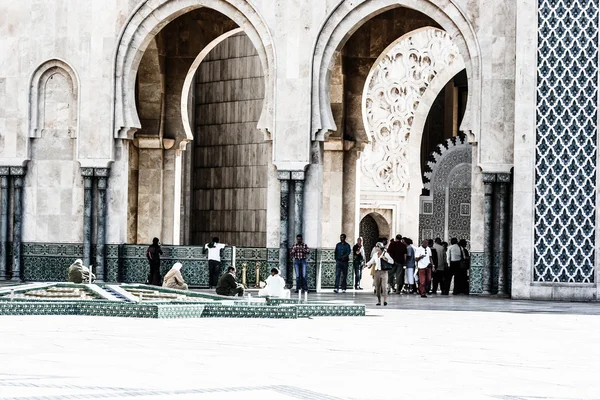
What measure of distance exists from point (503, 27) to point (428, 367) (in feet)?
34.2

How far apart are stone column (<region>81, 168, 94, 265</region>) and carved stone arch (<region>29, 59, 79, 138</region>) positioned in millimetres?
693

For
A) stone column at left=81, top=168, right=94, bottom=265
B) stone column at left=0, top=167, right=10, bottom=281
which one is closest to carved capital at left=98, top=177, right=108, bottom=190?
stone column at left=81, top=168, right=94, bottom=265

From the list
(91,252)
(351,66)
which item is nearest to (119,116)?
(91,252)

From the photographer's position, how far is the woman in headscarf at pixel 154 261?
62.8 feet

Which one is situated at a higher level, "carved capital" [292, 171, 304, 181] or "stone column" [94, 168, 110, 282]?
"carved capital" [292, 171, 304, 181]

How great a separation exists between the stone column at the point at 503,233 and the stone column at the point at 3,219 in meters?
7.53

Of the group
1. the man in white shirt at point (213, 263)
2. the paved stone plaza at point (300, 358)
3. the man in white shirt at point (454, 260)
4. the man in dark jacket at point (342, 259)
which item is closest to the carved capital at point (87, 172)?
the man in white shirt at point (213, 263)

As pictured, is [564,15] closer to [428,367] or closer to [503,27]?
[503,27]

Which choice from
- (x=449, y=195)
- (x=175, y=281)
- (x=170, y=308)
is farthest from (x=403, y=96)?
(x=170, y=308)

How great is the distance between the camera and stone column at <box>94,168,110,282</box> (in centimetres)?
1942

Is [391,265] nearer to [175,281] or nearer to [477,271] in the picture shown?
[477,271]

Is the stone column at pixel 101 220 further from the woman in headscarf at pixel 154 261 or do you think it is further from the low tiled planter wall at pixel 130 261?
the woman in headscarf at pixel 154 261

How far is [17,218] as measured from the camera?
19.9 meters

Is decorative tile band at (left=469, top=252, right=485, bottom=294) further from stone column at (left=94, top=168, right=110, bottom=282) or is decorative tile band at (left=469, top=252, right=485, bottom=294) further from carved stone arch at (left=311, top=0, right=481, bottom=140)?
stone column at (left=94, top=168, right=110, bottom=282)
